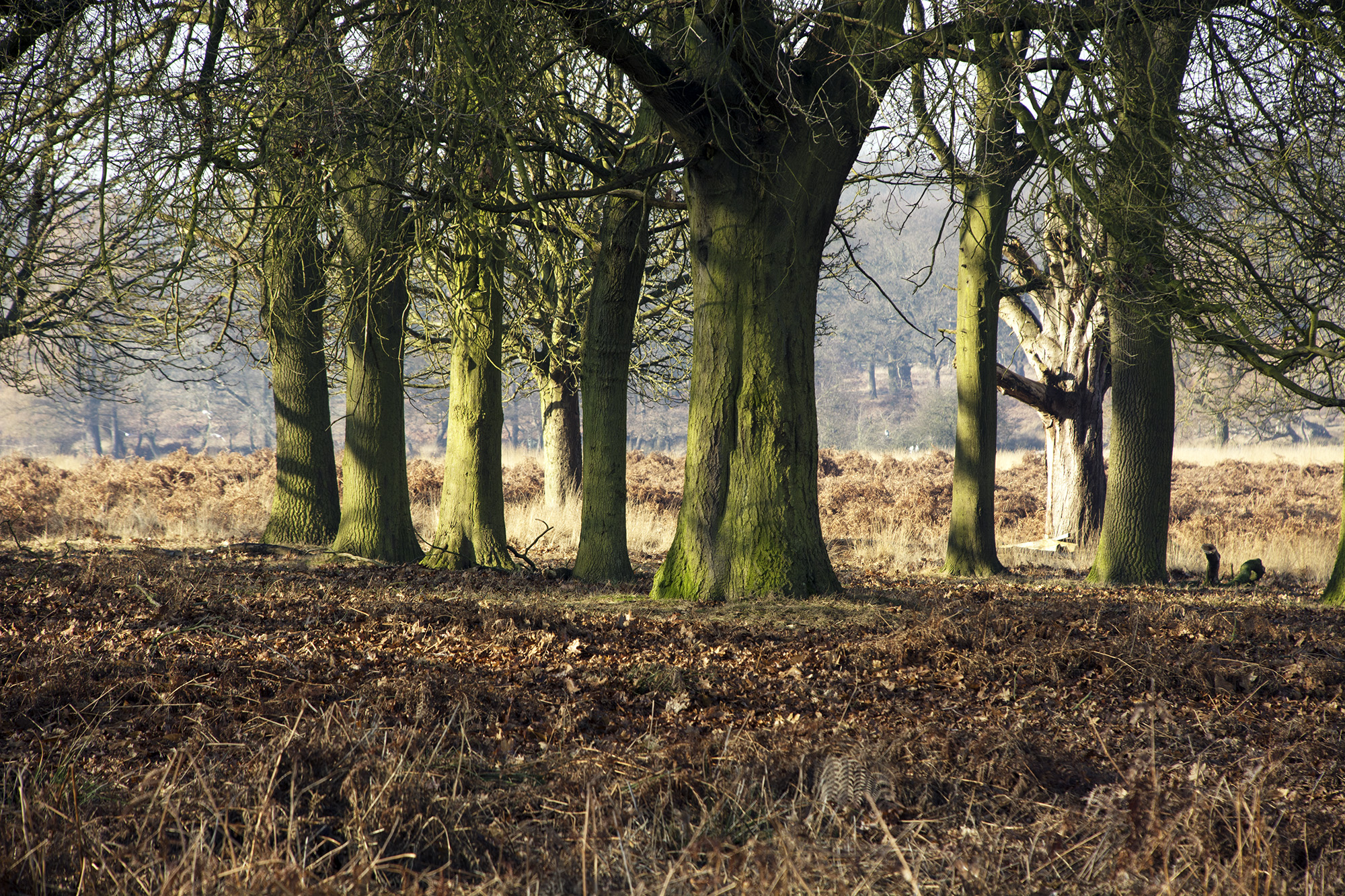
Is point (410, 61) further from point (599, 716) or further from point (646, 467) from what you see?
point (646, 467)

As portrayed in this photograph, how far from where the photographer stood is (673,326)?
15.4m

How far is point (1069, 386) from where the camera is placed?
13.8 meters

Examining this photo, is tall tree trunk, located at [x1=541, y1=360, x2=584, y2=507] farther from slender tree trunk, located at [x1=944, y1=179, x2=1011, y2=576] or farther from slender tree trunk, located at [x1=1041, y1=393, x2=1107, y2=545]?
slender tree trunk, located at [x1=1041, y1=393, x2=1107, y2=545]

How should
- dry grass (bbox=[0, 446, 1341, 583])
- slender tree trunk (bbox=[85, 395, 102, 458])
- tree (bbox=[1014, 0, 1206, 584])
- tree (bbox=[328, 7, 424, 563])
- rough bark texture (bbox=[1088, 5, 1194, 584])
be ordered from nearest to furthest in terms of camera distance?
1. tree (bbox=[1014, 0, 1206, 584])
2. tree (bbox=[328, 7, 424, 563])
3. rough bark texture (bbox=[1088, 5, 1194, 584])
4. dry grass (bbox=[0, 446, 1341, 583])
5. slender tree trunk (bbox=[85, 395, 102, 458])

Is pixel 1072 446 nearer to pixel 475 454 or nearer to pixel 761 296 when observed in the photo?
pixel 761 296

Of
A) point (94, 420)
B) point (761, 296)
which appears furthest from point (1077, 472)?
point (94, 420)

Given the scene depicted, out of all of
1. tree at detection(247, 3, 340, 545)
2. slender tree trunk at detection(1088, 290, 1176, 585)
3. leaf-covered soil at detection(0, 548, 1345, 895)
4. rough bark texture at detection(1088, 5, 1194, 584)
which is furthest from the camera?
slender tree trunk at detection(1088, 290, 1176, 585)

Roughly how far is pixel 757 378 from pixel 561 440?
11543 mm

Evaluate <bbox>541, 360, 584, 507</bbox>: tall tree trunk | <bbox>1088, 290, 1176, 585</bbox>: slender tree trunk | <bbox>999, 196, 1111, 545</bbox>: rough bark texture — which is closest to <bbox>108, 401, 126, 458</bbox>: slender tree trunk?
<bbox>541, 360, 584, 507</bbox>: tall tree trunk

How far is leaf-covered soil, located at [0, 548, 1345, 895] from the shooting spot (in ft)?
7.98

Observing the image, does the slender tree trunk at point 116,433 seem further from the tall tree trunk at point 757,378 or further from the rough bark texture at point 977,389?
the tall tree trunk at point 757,378

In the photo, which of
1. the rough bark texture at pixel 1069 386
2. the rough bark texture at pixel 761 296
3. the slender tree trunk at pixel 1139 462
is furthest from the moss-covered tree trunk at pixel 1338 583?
the rough bark texture at pixel 761 296

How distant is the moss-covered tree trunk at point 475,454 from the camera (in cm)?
943

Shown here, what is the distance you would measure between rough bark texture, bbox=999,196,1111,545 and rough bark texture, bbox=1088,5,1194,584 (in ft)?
9.45
